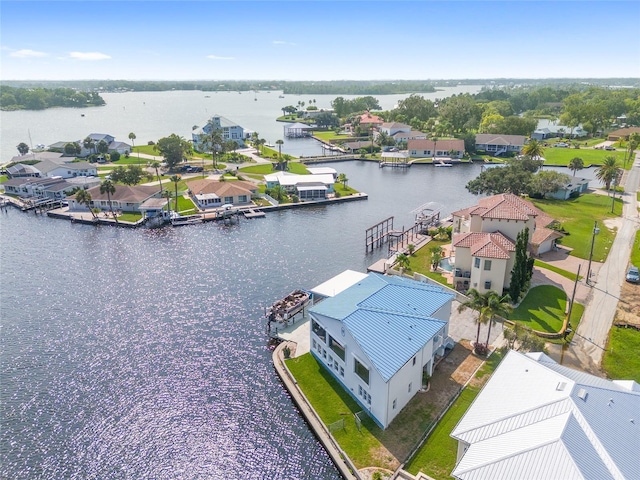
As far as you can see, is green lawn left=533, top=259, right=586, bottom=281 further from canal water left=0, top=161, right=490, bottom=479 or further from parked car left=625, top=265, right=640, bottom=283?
canal water left=0, top=161, right=490, bottom=479

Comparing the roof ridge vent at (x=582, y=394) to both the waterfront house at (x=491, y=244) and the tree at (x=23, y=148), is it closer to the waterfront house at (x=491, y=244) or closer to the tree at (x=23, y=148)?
the waterfront house at (x=491, y=244)

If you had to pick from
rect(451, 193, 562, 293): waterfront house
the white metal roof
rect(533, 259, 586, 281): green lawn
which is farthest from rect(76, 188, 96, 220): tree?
rect(533, 259, 586, 281): green lawn

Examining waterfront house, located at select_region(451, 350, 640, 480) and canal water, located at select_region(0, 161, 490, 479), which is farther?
canal water, located at select_region(0, 161, 490, 479)

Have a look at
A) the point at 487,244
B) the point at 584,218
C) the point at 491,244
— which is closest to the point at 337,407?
the point at 487,244

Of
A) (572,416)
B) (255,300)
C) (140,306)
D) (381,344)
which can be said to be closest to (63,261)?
(140,306)

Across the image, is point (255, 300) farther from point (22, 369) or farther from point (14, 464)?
point (14, 464)

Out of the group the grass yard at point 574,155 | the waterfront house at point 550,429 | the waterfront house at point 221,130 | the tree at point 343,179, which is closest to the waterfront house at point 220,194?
the tree at point 343,179

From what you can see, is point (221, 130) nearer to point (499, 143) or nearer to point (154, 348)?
point (499, 143)
